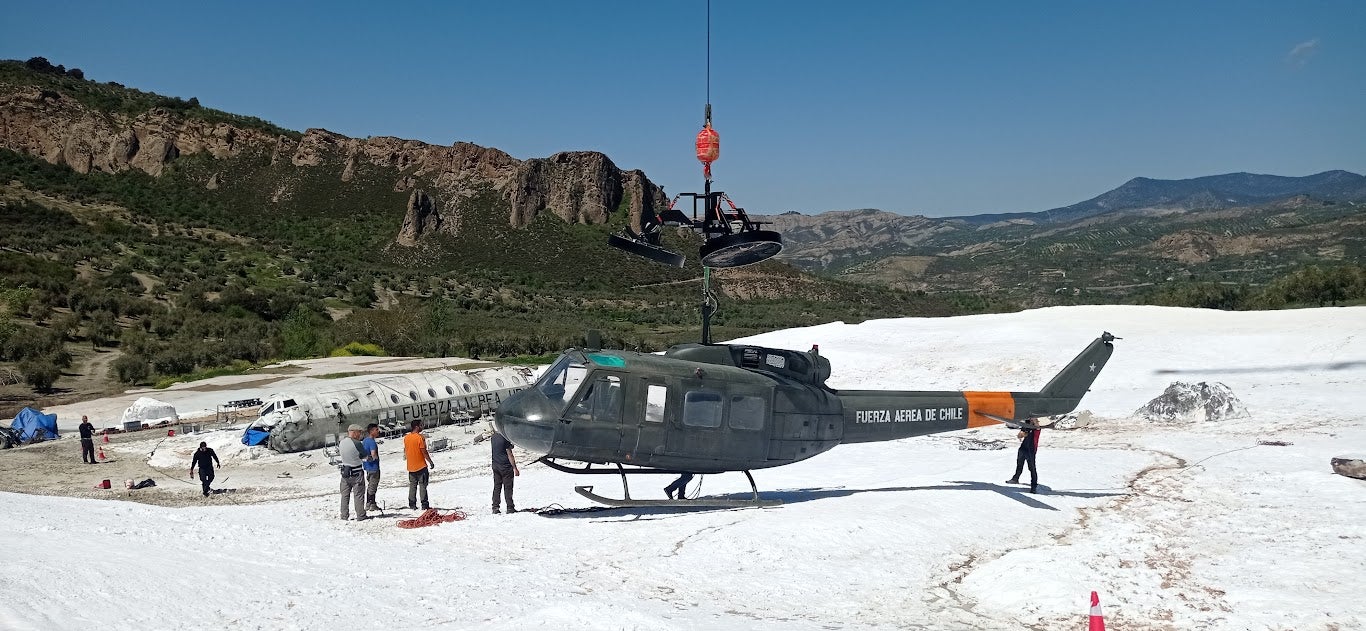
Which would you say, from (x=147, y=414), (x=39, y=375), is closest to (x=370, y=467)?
(x=147, y=414)

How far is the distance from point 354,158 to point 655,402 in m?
109

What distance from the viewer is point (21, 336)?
133ft

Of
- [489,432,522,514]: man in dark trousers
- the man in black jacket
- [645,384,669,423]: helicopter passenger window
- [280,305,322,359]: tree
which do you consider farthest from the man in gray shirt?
[280,305,322,359]: tree

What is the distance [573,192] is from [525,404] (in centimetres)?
9424

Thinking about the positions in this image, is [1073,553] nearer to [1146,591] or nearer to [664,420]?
[1146,591]

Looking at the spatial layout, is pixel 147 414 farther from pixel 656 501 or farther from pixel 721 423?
pixel 721 423

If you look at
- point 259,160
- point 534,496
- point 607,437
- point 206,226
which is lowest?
point 534,496

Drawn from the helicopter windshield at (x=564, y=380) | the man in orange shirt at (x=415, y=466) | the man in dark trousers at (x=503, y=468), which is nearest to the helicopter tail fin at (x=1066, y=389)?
the helicopter windshield at (x=564, y=380)

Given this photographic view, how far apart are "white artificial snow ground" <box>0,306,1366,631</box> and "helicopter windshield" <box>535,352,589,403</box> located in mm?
1717

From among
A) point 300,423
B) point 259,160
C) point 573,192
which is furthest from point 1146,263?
point 300,423

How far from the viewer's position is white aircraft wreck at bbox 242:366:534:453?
2262 centimetres

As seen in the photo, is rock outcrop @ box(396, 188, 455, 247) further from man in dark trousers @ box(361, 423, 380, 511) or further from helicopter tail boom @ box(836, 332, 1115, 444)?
helicopter tail boom @ box(836, 332, 1115, 444)

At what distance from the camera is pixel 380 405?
82.3 ft

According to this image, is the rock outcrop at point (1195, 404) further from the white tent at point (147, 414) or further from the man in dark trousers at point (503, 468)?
the white tent at point (147, 414)
